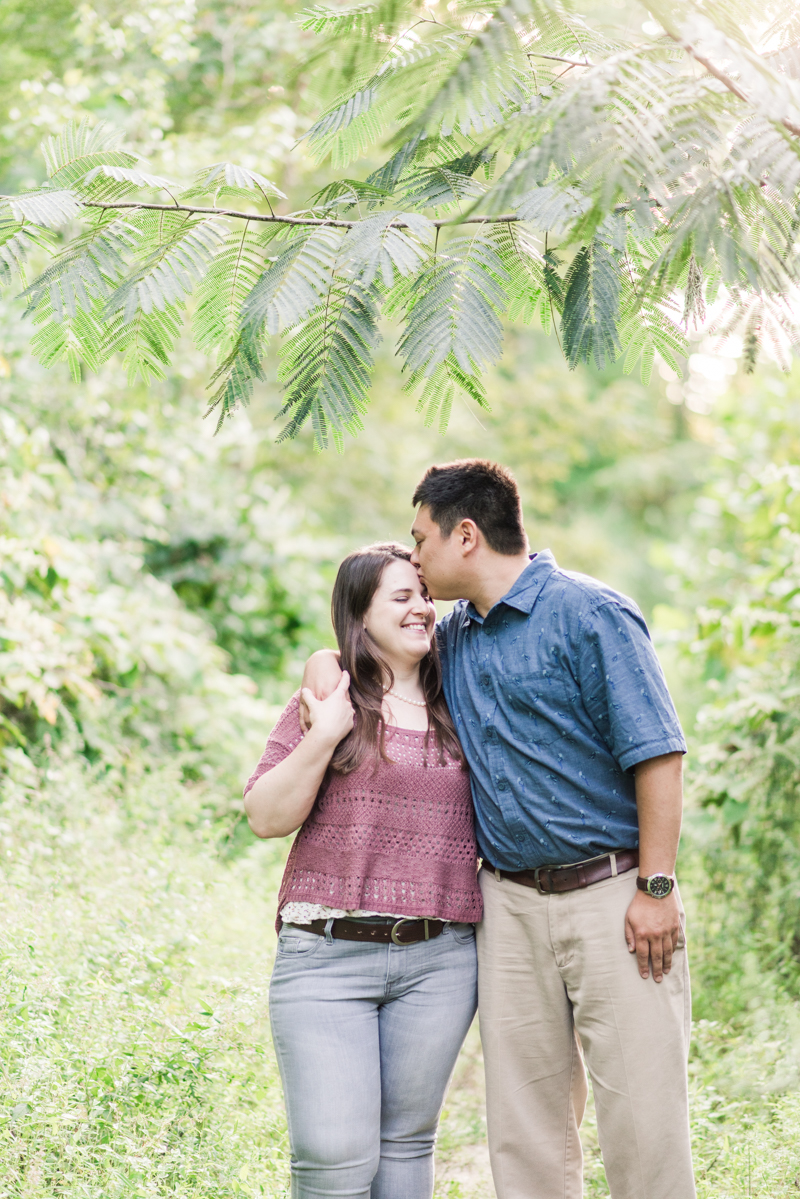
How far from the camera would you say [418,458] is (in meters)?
12.9

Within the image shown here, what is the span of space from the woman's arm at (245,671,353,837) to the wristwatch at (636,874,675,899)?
2.87 feet

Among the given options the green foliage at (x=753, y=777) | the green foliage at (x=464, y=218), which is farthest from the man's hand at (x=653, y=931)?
the green foliage at (x=753, y=777)

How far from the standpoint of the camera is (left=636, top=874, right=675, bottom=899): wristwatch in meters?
2.62

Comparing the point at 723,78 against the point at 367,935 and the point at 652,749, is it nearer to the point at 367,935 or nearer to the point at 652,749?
the point at 652,749

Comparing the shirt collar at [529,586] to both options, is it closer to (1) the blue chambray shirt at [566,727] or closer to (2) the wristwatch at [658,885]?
(1) the blue chambray shirt at [566,727]

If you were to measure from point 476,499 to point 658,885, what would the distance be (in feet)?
3.83

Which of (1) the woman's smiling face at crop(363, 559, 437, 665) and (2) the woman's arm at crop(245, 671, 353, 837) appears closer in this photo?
(2) the woman's arm at crop(245, 671, 353, 837)

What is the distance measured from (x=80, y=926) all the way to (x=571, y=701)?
234cm

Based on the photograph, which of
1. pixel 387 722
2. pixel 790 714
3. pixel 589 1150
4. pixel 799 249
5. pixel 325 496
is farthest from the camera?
pixel 325 496

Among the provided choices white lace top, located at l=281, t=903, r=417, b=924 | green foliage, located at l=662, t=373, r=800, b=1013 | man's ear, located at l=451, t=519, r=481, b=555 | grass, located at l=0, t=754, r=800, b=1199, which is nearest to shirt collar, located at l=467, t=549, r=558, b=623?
man's ear, located at l=451, t=519, r=481, b=555

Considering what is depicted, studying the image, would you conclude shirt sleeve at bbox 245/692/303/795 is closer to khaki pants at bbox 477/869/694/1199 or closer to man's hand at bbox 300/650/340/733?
man's hand at bbox 300/650/340/733

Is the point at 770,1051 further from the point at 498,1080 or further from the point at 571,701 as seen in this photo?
the point at 571,701

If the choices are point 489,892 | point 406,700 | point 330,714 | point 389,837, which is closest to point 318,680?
point 330,714

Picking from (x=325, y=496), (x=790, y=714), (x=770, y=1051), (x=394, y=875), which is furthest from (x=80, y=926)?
(x=325, y=496)
